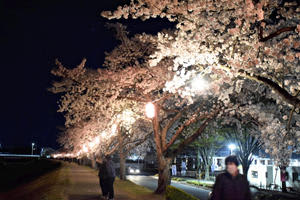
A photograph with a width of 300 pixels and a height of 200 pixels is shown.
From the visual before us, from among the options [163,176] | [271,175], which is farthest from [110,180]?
[271,175]

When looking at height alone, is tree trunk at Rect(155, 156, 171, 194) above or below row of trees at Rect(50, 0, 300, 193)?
below

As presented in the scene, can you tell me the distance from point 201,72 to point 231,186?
4.48 meters

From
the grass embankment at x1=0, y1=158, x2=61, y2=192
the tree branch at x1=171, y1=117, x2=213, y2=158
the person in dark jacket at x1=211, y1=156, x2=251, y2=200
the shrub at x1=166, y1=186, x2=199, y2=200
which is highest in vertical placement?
the tree branch at x1=171, y1=117, x2=213, y2=158

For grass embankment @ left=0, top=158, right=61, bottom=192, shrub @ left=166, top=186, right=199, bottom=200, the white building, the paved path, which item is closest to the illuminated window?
the white building

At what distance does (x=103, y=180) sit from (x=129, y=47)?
25.2ft

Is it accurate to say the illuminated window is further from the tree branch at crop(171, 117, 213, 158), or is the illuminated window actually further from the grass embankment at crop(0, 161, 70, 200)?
the tree branch at crop(171, 117, 213, 158)

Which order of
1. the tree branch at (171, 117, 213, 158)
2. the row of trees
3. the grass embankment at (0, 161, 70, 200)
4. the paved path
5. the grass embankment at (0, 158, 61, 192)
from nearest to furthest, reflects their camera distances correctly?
the row of trees
the grass embankment at (0, 161, 70, 200)
the tree branch at (171, 117, 213, 158)
the paved path
the grass embankment at (0, 158, 61, 192)

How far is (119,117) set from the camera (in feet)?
57.5

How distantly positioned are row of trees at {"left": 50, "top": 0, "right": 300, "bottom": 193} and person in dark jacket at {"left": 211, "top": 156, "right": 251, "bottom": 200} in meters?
2.71

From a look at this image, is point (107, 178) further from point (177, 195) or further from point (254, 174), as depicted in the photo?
point (254, 174)

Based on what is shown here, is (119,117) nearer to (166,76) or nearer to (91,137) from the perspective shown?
(166,76)

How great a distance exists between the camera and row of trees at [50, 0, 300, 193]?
7992 millimetres

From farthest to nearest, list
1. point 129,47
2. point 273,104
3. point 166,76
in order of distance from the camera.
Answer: point 273,104 → point 129,47 → point 166,76

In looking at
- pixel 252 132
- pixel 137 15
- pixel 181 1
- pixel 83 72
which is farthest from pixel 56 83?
pixel 252 132
